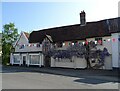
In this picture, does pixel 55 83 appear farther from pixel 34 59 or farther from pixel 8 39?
pixel 8 39

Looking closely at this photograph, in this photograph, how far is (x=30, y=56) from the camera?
39.4 metres

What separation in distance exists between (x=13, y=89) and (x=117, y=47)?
18.5 m

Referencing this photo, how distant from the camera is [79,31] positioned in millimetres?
34094

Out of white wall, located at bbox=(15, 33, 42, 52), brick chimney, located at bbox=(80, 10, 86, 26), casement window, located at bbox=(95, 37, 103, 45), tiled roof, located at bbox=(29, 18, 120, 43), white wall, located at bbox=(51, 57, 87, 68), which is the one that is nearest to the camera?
casement window, located at bbox=(95, 37, 103, 45)

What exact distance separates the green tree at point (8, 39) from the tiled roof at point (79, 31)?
5941mm

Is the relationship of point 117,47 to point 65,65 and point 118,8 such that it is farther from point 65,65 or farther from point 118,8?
point 65,65

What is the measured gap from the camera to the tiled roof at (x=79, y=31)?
30000 millimetres

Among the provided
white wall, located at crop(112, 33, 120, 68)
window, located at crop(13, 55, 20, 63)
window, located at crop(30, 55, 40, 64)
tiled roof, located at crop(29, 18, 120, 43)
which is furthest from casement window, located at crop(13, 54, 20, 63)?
white wall, located at crop(112, 33, 120, 68)

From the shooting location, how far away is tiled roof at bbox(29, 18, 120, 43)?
3000 centimetres

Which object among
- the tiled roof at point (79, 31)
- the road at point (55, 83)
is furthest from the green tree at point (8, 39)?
the road at point (55, 83)

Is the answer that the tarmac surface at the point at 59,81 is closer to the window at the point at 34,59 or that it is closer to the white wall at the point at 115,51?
the white wall at the point at 115,51

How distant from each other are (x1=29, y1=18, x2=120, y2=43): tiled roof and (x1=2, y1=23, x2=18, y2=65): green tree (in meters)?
5.94

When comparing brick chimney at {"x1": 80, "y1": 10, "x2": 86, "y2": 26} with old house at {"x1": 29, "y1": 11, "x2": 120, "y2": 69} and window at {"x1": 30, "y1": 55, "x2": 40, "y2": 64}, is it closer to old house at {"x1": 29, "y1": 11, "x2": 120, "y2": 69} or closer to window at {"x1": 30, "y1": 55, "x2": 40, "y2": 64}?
old house at {"x1": 29, "y1": 11, "x2": 120, "y2": 69}

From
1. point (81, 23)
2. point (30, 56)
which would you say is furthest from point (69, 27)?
point (30, 56)
